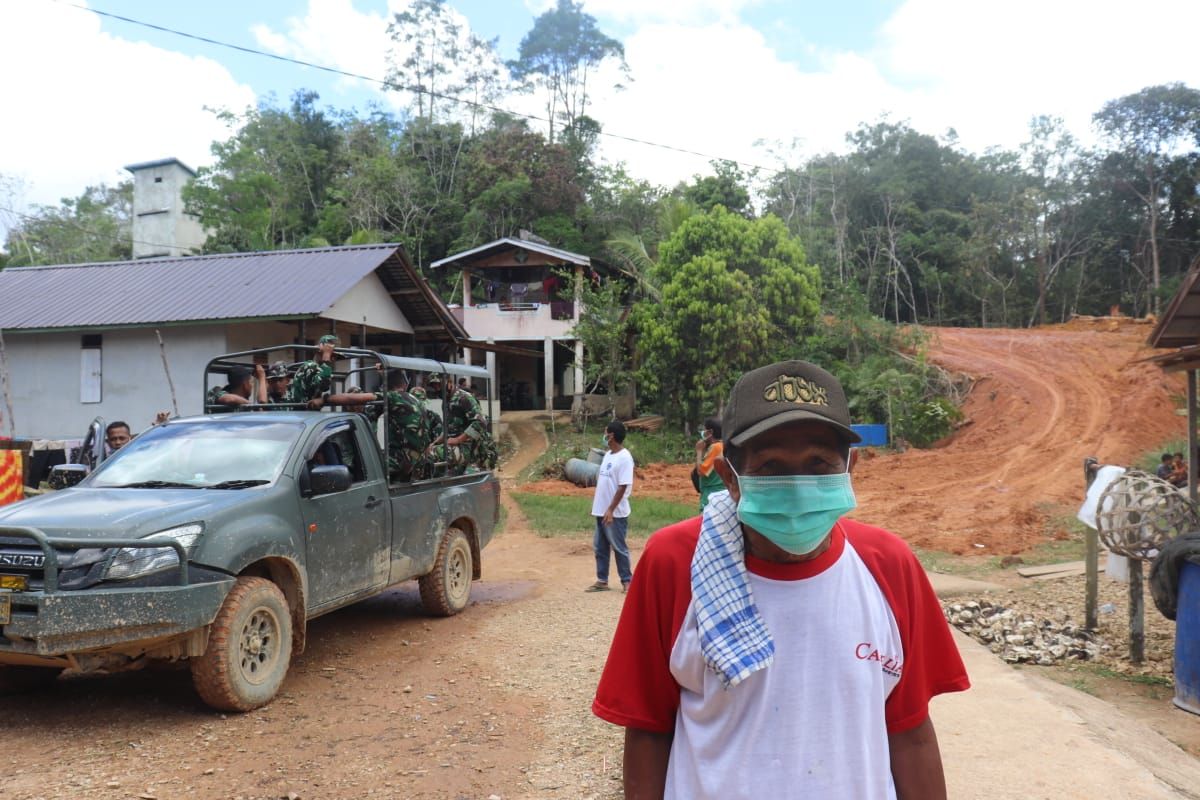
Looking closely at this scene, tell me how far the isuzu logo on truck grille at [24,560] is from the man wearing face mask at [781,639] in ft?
13.5

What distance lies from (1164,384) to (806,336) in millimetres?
9638

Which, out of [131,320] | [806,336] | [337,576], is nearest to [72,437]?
[131,320]

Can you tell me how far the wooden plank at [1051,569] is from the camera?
1111 cm

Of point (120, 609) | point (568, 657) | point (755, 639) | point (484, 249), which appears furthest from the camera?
point (484, 249)

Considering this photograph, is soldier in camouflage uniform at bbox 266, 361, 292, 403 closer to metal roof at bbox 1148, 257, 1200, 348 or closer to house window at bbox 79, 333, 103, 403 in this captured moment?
metal roof at bbox 1148, 257, 1200, 348

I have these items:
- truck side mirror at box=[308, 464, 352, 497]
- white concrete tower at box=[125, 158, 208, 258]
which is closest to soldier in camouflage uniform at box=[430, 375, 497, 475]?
truck side mirror at box=[308, 464, 352, 497]

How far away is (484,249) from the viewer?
95.7ft

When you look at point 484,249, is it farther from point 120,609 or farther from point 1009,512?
point 120,609

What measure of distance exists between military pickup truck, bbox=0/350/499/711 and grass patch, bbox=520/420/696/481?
48.6 ft

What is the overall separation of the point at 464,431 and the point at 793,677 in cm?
771

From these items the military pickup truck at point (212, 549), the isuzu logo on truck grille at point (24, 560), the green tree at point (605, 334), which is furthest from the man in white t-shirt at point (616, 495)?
the green tree at point (605, 334)

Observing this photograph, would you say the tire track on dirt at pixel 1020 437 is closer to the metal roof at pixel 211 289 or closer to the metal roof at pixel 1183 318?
the metal roof at pixel 1183 318

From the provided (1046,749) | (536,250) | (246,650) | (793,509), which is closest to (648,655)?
(793,509)

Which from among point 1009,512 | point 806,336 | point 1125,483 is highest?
point 806,336
